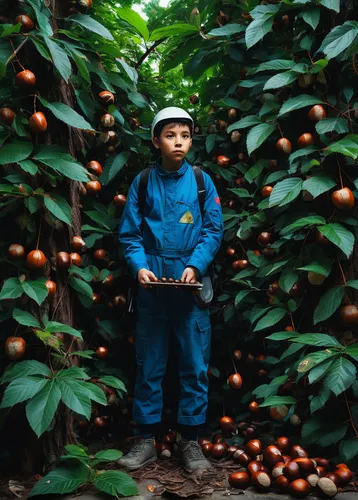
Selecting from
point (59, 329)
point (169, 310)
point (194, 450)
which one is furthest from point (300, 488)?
point (59, 329)

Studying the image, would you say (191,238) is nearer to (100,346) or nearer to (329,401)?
(100,346)

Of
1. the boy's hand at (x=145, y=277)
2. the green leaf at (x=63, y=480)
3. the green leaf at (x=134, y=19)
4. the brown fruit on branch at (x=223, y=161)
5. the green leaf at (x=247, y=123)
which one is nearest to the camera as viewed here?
the green leaf at (x=63, y=480)

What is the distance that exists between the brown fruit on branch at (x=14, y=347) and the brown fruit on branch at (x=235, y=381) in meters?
1.27

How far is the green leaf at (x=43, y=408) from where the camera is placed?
223 cm

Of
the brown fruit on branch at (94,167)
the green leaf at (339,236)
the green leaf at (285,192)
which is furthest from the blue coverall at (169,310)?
the green leaf at (339,236)

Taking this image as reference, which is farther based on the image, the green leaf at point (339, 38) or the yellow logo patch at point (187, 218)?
the yellow logo patch at point (187, 218)

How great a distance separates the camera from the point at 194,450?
9.52 ft

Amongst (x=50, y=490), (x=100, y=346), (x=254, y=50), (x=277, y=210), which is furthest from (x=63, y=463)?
(x=254, y=50)

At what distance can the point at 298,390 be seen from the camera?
2809 mm

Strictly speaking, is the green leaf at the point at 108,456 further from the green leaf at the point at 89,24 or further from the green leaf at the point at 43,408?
the green leaf at the point at 89,24

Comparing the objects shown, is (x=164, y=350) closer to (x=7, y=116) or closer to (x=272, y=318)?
(x=272, y=318)

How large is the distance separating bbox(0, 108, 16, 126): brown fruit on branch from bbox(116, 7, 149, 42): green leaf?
3.83 ft

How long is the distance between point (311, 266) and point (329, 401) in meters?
0.70

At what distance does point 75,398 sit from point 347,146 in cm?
170
